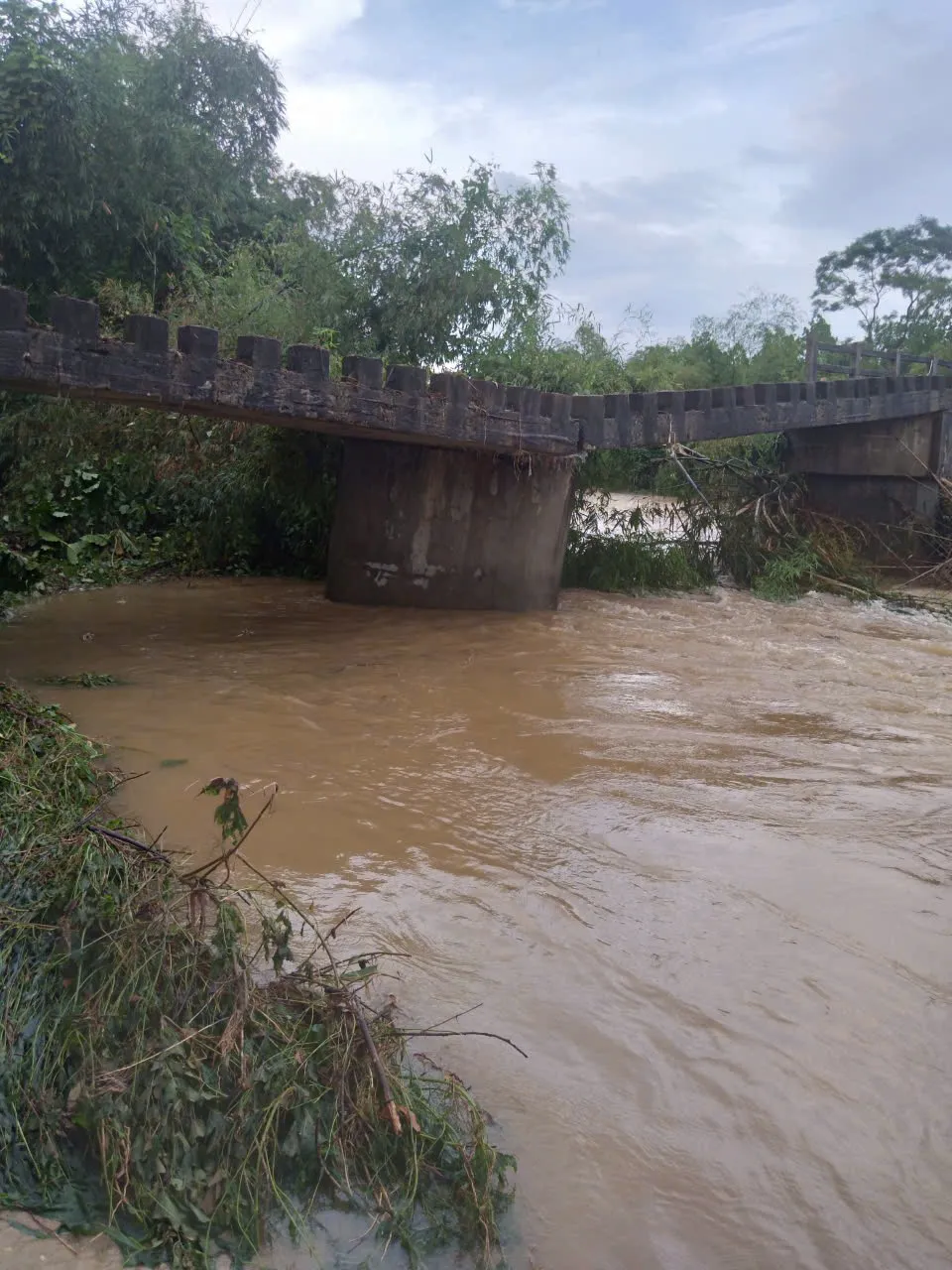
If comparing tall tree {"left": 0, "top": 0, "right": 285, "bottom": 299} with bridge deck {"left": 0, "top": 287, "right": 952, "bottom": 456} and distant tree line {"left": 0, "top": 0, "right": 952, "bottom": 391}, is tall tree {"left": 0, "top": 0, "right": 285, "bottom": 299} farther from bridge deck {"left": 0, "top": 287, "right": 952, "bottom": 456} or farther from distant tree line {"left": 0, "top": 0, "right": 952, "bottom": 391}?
bridge deck {"left": 0, "top": 287, "right": 952, "bottom": 456}

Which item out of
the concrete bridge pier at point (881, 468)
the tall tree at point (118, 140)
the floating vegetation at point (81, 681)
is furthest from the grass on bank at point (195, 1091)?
the concrete bridge pier at point (881, 468)

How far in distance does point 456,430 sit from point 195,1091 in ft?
25.4

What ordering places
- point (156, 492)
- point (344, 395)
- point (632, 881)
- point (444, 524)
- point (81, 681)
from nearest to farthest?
1. point (632, 881)
2. point (81, 681)
3. point (344, 395)
4. point (444, 524)
5. point (156, 492)

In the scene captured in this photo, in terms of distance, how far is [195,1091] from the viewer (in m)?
2.86

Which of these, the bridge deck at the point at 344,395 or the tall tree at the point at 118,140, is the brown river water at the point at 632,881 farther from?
the tall tree at the point at 118,140

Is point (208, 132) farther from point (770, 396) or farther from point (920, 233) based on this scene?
point (920, 233)

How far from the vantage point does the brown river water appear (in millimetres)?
3076

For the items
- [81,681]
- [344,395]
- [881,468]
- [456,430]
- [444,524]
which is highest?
[881,468]

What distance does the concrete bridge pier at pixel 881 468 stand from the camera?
53.1 ft

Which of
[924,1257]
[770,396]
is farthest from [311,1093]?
[770,396]

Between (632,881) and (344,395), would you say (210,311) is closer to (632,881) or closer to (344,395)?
(344,395)

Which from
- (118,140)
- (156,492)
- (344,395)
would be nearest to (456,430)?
(344,395)

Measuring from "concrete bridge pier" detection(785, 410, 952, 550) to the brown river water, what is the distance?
6753 mm

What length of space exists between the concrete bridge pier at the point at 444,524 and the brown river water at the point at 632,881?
1.55m
